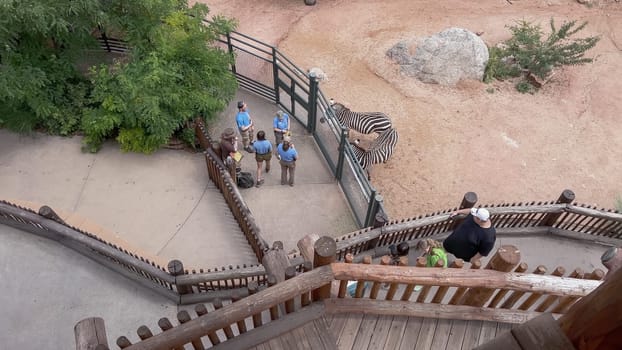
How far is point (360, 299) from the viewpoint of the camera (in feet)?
14.0

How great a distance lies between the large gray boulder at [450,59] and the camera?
585 inches

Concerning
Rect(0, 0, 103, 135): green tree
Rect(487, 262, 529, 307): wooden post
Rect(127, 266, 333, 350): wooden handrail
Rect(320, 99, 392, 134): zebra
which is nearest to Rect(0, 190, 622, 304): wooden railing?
Rect(127, 266, 333, 350): wooden handrail

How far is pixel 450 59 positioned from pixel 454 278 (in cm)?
1279

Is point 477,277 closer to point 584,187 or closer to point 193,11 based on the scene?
point 193,11

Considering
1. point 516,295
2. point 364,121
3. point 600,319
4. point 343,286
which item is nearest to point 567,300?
point 516,295

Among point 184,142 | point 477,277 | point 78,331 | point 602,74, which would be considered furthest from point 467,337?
point 602,74

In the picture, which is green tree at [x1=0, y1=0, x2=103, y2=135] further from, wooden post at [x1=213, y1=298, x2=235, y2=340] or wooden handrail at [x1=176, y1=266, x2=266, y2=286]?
wooden post at [x1=213, y1=298, x2=235, y2=340]

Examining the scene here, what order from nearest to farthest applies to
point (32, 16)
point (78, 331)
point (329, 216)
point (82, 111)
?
point (78, 331) → point (32, 16) → point (329, 216) → point (82, 111)

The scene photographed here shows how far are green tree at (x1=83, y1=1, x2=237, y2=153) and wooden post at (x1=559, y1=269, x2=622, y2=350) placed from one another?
807cm

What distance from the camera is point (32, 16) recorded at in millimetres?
7375

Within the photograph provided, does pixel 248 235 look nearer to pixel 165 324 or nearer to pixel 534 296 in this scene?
pixel 165 324

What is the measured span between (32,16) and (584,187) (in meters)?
14.0

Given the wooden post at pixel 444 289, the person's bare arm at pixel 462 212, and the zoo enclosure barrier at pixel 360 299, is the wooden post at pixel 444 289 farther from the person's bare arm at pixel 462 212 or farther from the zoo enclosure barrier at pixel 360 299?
the person's bare arm at pixel 462 212

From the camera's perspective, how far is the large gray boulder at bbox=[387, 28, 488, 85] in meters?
14.9
